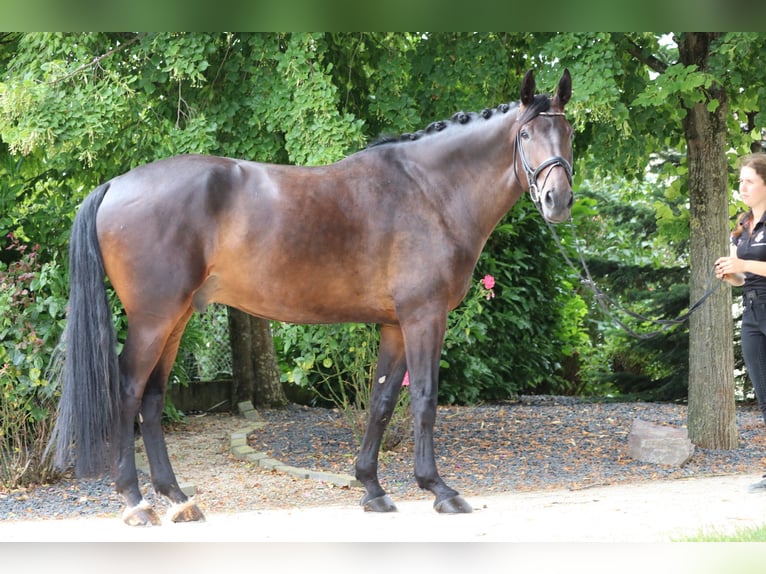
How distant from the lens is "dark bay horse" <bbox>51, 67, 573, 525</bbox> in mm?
4023

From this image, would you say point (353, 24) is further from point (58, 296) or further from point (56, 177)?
point (56, 177)

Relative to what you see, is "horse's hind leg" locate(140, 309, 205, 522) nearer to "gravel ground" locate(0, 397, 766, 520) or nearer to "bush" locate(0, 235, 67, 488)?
"gravel ground" locate(0, 397, 766, 520)

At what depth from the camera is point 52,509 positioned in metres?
5.18

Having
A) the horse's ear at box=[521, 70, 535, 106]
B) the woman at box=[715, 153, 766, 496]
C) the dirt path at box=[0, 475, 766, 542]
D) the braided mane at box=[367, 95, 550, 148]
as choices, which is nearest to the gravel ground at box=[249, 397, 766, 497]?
the dirt path at box=[0, 475, 766, 542]

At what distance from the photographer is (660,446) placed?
239 inches

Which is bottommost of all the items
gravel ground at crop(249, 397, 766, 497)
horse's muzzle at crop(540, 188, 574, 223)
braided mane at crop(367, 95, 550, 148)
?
gravel ground at crop(249, 397, 766, 497)

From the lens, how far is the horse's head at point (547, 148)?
4.07 m

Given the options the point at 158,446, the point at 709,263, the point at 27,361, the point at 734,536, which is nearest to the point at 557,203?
the point at 734,536

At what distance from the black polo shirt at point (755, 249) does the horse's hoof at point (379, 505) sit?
2267mm

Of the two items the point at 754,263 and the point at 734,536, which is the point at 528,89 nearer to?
the point at 754,263

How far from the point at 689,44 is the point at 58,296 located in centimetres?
483

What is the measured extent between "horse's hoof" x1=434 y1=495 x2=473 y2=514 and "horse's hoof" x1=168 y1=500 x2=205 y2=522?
3.89ft

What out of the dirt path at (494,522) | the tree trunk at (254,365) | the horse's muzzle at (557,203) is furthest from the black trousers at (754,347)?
the tree trunk at (254,365)

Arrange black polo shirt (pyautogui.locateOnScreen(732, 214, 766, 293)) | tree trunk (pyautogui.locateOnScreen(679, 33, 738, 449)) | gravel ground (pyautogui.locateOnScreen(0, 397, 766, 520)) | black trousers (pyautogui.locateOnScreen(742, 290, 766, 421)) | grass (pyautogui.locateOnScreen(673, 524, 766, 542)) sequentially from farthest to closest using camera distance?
tree trunk (pyautogui.locateOnScreen(679, 33, 738, 449)), gravel ground (pyautogui.locateOnScreen(0, 397, 766, 520)), black trousers (pyautogui.locateOnScreen(742, 290, 766, 421)), black polo shirt (pyautogui.locateOnScreen(732, 214, 766, 293)), grass (pyautogui.locateOnScreen(673, 524, 766, 542))
